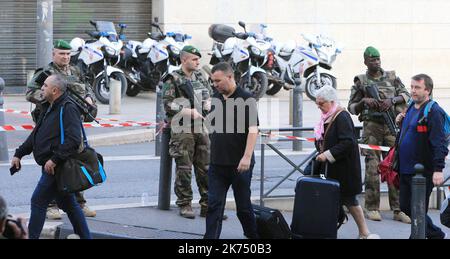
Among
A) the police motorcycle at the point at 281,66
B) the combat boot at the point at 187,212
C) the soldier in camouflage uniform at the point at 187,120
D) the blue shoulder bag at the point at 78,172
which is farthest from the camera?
the police motorcycle at the point at 281,66

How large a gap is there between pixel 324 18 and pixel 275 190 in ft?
45.1

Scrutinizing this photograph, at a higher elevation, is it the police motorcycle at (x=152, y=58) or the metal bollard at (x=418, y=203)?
the police motorcycle at (x=152, y=58)

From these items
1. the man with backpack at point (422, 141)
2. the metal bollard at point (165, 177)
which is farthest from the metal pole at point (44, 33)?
the man with backpack at point (422, 141)

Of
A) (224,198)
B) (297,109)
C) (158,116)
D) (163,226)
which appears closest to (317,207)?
(224,198)

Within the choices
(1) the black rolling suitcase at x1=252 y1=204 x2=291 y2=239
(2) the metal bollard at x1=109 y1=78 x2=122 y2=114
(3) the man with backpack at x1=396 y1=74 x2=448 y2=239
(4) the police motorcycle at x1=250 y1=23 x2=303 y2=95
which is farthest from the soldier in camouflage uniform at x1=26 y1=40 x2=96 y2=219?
(4) the police motorcycle at x1=250 y1=23 x2=303 y2=95

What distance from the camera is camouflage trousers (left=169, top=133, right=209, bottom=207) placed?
10453 mm

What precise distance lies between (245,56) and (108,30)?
121 inches

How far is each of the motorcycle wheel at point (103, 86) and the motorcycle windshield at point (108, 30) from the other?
0.96 m

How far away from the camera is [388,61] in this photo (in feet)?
84.5

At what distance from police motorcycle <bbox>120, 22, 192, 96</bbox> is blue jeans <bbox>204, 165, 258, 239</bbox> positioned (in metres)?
12.6

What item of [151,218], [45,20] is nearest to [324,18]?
[45,20]

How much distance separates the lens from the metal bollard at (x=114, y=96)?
19141 millimetres

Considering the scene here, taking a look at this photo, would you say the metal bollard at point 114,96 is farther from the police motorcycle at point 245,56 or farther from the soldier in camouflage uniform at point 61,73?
the soldier in camouflage uniform at point 61,73

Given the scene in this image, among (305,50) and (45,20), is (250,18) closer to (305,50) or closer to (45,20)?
(305,50)
